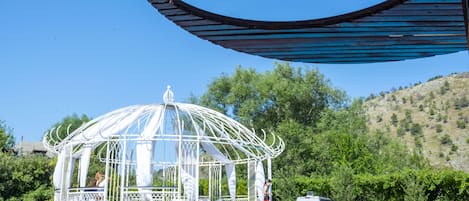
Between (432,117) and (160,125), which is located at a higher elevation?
(432,117)

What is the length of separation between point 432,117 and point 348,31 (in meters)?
68.1

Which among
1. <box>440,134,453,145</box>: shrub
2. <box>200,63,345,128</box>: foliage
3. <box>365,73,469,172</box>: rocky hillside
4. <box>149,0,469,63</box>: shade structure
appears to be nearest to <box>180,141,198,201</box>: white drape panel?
<box>149,0,469,63</box>: shade structure

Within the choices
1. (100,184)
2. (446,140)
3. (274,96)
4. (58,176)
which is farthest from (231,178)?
(446,140)

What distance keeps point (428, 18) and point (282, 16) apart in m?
1.11

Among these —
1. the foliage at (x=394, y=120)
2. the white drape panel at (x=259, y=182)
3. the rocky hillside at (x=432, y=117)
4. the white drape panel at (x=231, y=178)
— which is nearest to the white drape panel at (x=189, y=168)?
the white drape panel at (x=231, y=178)

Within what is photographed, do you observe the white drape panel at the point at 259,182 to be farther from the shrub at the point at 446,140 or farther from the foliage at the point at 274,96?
the shrub at the point at 446,140

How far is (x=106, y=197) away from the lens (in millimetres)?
11352

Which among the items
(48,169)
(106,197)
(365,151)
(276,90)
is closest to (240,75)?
(276,90)

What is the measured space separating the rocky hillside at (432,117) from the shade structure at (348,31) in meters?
52.6

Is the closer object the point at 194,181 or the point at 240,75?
the point at 194,181

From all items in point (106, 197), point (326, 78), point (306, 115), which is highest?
point (326, 78)

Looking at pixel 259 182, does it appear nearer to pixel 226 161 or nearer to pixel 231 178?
pixel 231 178

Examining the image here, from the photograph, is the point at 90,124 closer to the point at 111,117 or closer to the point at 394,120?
the point at 111,117

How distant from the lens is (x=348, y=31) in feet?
13.4
